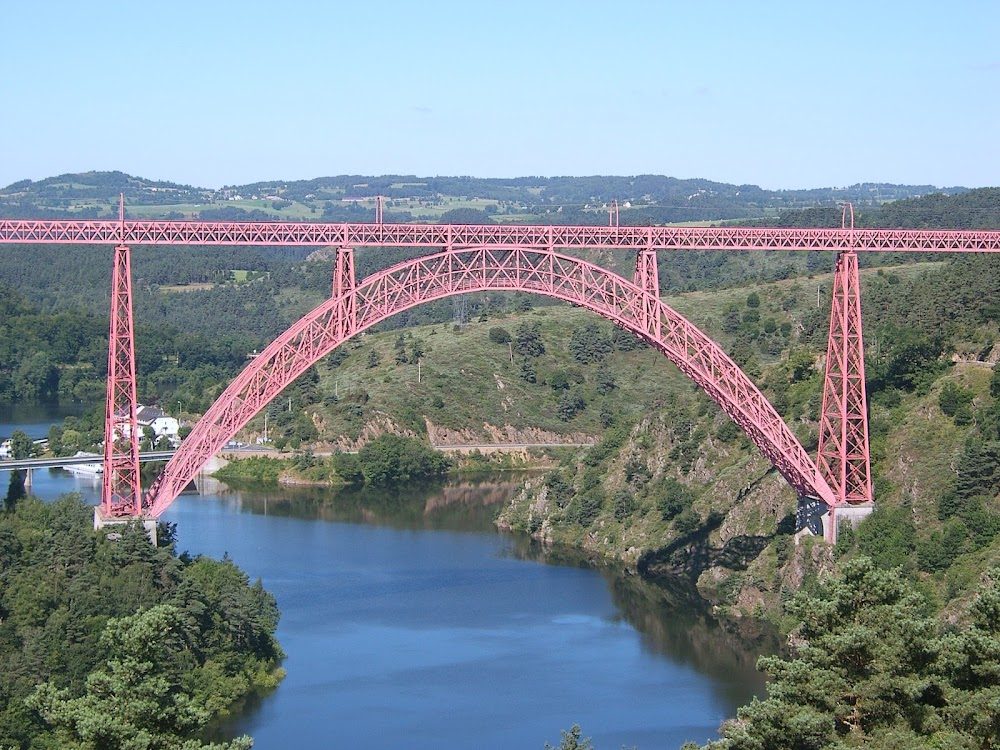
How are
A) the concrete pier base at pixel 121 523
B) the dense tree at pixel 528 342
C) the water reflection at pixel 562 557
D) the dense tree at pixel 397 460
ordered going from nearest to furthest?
the concrete pier base at pixel 121 523 → the water reflection at pixel 562 557 → the dense tree at pixel 397 460 → the dense tree at pixel 528 342

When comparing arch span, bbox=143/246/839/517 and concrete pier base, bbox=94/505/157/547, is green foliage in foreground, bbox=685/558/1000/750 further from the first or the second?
concrete pier base, bbox=94/505/157/547

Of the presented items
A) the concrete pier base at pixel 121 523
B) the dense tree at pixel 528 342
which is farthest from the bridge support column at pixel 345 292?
the dense tree at pixel 528 342

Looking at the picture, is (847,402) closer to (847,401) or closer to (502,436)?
(847,401)

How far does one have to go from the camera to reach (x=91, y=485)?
92.0 m

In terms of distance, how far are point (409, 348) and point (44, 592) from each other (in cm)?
6427

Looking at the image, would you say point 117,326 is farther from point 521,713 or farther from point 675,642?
point 675,642

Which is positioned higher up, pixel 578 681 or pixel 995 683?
pixel 995 683

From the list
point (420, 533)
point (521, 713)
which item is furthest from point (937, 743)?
point (420, 533)

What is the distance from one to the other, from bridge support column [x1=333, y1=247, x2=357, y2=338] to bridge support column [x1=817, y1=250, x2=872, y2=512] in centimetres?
1592

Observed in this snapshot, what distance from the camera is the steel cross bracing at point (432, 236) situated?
57.5 metres

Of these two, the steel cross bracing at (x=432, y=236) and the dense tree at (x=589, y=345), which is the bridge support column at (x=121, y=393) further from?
the dense tree at (x=589, y=345)

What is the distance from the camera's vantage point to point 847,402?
62344 mm

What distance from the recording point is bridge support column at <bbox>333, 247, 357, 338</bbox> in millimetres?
57500

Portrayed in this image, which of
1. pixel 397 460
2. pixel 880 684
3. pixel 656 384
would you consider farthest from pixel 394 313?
pixel 656 384
